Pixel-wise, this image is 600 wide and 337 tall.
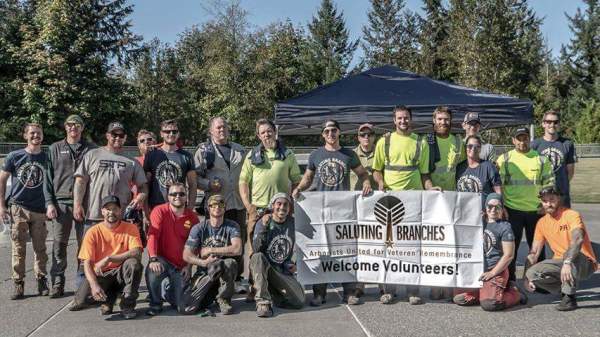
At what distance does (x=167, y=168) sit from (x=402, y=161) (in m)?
2.64

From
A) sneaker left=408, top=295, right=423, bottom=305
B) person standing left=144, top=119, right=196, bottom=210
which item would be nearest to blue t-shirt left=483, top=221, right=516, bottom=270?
sneaker left=408, top=295, right=423, bottom=305

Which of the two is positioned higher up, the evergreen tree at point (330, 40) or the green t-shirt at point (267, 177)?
the evergreen tree at point (330, 40)

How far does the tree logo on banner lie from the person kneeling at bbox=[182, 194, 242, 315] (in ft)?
5.22

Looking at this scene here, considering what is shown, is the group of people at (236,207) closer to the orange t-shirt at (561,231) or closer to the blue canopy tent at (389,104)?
the orange t-shirt at (561,231)

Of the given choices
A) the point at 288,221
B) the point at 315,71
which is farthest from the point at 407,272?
the point at 315,71

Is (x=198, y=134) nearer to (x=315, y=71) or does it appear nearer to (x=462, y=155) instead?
(x=315, y=71)

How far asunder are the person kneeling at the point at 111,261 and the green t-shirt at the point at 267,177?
1.33 metres

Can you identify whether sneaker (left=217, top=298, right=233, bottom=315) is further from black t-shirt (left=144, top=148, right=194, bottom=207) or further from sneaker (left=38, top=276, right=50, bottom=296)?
sneaker (left=38, top=276, right=50, bottom=296)

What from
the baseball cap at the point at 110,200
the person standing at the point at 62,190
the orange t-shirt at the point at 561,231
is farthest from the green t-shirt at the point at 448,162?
the person standing at the point at 62,190

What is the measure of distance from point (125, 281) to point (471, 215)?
3.67 metres

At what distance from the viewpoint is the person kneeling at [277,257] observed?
19.6 feet

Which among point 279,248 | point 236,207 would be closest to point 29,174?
point 236,207

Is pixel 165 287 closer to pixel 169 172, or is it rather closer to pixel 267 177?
pixel 169 172

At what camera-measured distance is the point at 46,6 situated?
33.3m
